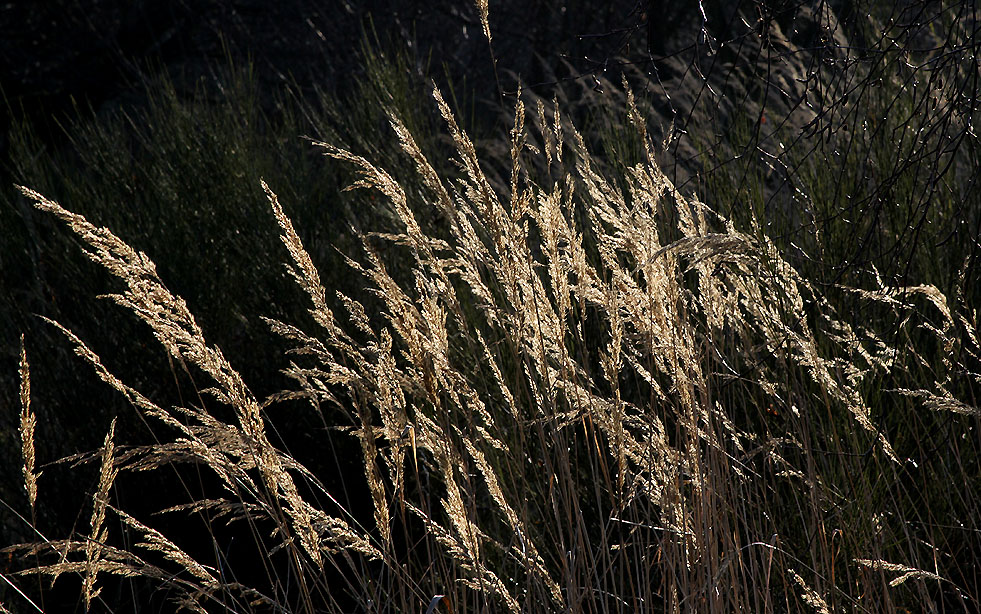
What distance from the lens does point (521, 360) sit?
2.76m

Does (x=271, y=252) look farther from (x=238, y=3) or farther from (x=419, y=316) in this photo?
(x=238, y=3)

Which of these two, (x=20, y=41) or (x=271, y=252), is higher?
(x=20, y=41)

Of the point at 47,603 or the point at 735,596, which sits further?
the point at 47,603

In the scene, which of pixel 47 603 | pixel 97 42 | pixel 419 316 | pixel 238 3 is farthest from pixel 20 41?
pixel 419 316

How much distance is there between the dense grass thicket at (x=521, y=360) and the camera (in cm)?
161

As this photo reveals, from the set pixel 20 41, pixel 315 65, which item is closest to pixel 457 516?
pixel 315 65

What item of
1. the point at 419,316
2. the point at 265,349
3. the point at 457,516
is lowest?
the point at 265,349

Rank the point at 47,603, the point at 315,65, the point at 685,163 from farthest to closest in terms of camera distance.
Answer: the point at 315,65, the point at 685,163, the point at 47,603

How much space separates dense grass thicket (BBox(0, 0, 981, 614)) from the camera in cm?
161

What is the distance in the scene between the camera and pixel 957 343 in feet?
6.39

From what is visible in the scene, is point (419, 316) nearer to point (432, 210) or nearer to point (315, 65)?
point (432, 210)

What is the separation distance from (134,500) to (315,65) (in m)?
5.68

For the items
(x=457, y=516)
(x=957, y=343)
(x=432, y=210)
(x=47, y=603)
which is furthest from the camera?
(x=432, y=210)

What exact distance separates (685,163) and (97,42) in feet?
24.7
